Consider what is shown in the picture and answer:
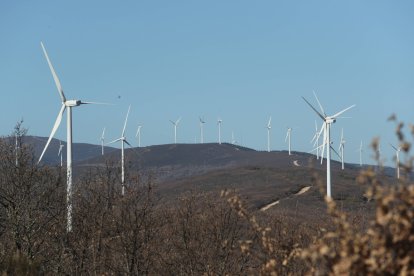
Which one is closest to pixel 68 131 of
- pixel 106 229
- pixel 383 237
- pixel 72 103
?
pixel 72 103

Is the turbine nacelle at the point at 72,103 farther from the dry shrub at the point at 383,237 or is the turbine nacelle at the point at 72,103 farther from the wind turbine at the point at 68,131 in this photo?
the dry shrub at the point at 383,237

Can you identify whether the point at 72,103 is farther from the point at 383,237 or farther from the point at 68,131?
the point at 383,237

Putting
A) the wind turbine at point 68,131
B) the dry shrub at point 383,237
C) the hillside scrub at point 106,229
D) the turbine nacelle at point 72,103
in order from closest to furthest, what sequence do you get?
the dry shrub at point 383,237 < the hillside scrub at point 106,229 < the wind turbine at point 68,131 < the turbine nacelle at point 72,103

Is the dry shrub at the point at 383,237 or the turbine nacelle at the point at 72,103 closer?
the dry shrub at the point at 383,237

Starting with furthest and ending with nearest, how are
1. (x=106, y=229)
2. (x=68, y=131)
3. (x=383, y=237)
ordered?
(x=68, y=131), (x=106, y=229), (x=383, y=237)

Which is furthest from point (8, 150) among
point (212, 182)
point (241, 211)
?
point (212, 182)

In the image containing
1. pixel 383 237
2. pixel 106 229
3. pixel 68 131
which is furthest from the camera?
pixel 68 131

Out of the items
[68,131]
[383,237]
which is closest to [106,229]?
[68,131]

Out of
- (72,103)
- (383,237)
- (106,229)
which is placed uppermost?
(72,103)

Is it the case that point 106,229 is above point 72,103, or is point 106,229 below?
below

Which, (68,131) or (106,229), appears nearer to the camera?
(106,229)

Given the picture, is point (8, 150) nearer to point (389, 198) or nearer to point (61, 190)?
point (61, 190)

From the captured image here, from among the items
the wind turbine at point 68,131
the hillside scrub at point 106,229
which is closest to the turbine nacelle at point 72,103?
the wind turbine at point 68,131

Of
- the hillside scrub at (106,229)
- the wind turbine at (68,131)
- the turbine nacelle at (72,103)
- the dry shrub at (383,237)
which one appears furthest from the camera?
the turbine nacelle at (72,103)
